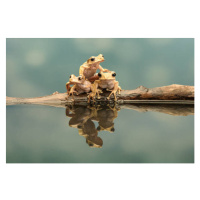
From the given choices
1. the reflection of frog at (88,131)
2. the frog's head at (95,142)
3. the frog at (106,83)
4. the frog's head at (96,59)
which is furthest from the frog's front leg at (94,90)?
the frog's head at (95,142)

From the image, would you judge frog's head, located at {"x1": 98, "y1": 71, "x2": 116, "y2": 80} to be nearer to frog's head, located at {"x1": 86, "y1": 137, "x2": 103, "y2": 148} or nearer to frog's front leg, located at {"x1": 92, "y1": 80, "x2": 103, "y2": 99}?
frog's front leg, located at {"x1": 92, "y1": 80, "x2": 103, "y2": 99}

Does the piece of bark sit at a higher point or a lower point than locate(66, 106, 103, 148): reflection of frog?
higher

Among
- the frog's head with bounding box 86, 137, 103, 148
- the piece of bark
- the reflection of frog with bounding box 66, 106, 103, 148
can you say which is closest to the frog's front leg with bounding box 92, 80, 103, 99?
the piece of bark

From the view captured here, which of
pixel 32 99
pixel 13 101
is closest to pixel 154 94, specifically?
pixel 32 99

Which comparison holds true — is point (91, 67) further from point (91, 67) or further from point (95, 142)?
point (95, 142)

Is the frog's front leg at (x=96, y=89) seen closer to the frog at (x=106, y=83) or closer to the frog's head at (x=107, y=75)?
the frog at (x=106, y=83)

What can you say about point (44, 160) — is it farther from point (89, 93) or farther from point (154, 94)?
point (154, 94)

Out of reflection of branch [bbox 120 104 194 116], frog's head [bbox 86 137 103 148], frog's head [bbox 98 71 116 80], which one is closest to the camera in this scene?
frog's head [bbox 86 137 103 148]
